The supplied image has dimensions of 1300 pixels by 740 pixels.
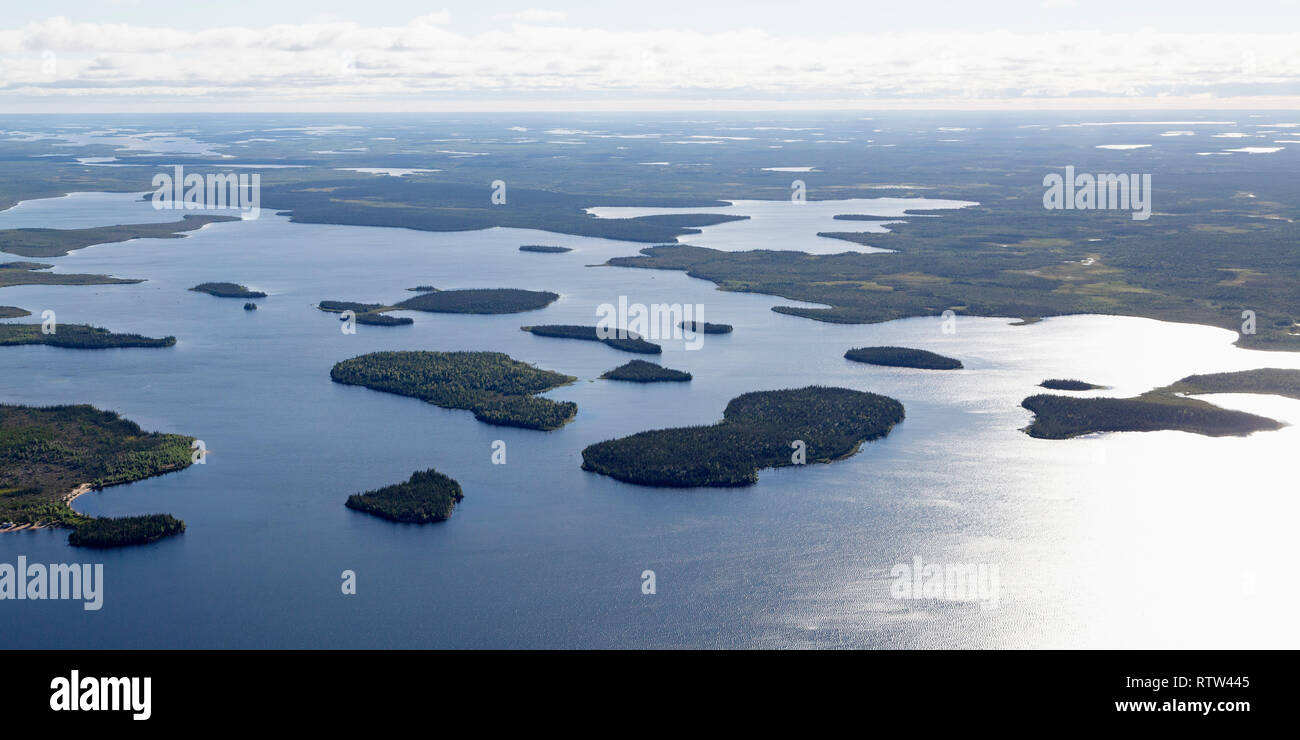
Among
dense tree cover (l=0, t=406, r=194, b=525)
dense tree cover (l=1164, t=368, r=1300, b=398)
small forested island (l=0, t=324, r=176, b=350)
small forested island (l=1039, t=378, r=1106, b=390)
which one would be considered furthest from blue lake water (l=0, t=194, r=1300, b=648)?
small forested island (l=0, t=324, r=176, b=350)

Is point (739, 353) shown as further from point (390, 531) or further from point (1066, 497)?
point (390, 531)

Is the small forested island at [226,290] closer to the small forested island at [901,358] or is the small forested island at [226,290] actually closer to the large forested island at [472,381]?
the large forested island at [472,381]

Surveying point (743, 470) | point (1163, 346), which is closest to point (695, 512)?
point (743, 470)

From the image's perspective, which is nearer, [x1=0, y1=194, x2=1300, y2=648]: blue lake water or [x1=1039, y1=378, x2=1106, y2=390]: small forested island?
[x1=0, y1=194, x2=1300, y2=648]: blue lake water

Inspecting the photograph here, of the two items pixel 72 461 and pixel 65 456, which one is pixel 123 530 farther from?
pixel 65 456

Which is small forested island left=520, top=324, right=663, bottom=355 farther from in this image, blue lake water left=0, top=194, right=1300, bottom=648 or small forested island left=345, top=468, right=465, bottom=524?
small forested island left=345, top=468, right=465, bottom=524
